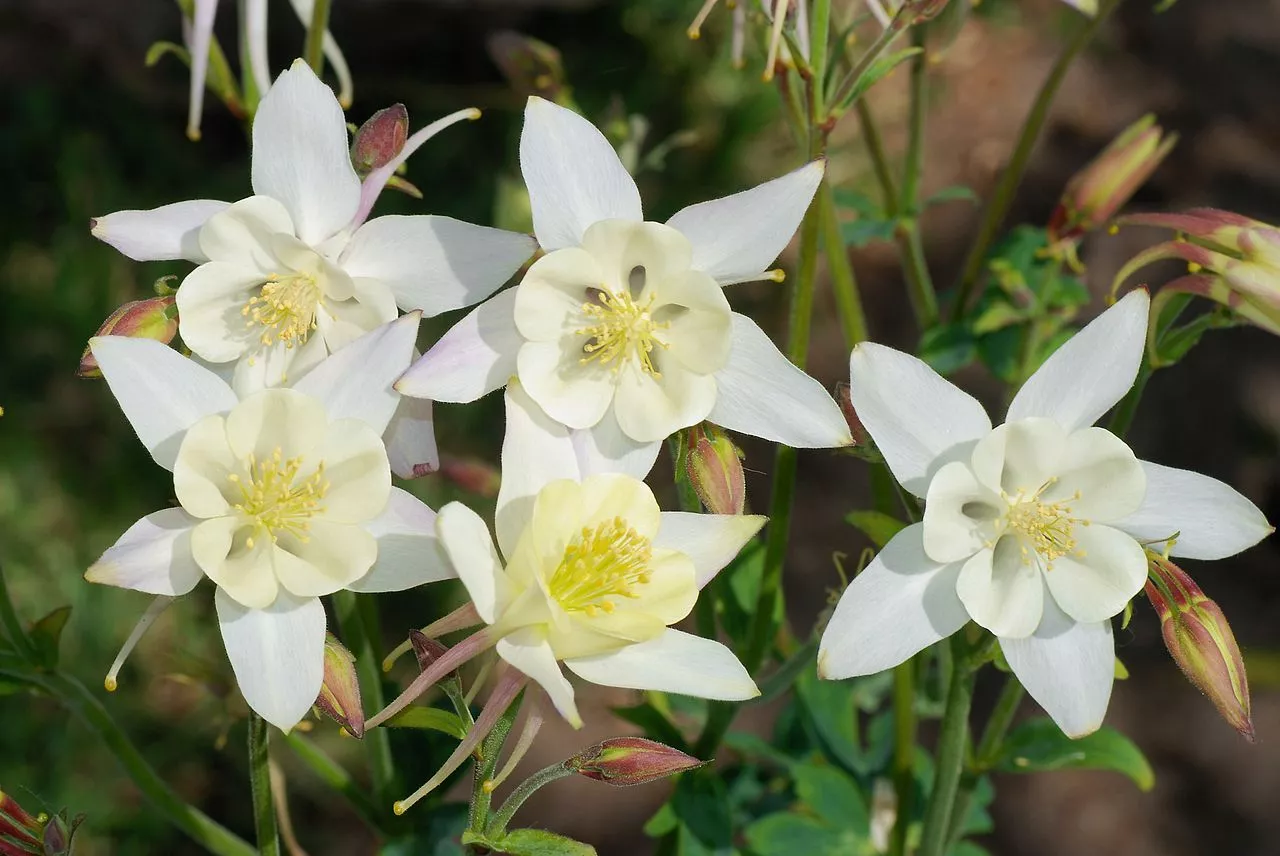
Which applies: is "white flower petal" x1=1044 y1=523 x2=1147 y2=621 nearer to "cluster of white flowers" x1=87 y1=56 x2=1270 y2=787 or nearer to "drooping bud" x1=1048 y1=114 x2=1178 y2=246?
"cluster of white flowers" x1=87 y1=56 x2=1270 y2=787

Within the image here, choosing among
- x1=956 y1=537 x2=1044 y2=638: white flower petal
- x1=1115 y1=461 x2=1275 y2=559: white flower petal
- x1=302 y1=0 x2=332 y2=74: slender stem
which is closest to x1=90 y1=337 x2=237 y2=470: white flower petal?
x1=302 y1=0 x2=332 y2=74: slender stem

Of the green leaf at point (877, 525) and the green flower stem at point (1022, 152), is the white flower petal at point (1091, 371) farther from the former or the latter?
the green flower stem at point (1022, 152)

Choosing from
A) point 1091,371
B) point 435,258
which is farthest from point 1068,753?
point 435,258

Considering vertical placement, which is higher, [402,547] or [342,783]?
[402,547]

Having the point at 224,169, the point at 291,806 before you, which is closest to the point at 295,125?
the point at 291,806

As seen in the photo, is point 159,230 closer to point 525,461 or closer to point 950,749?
point 525,461

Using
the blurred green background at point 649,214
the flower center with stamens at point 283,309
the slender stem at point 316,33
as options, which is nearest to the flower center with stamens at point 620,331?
the flower center with stamens at point 283,309

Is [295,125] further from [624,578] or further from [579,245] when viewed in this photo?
[624,578]
